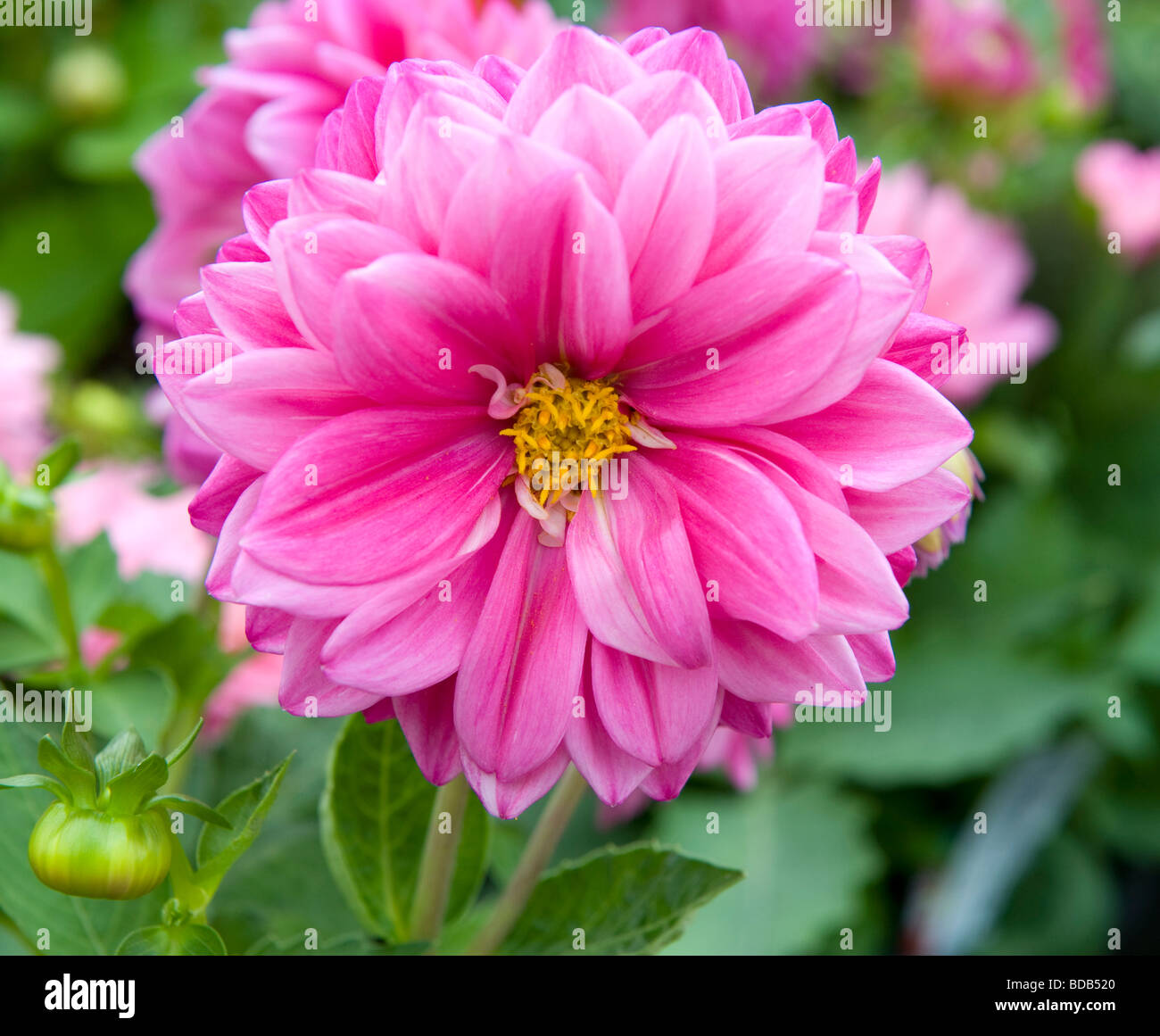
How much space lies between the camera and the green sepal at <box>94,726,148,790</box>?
1.29 ft

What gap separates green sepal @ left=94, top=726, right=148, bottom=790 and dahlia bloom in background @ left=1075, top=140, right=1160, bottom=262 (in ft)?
4.11

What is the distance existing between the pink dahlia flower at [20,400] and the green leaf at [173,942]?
0.61 meters

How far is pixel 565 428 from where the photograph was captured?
46cm

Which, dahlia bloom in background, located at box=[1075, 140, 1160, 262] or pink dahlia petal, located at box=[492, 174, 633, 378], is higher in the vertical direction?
dahlia bloom in background, located at box=[1075, 140, 1160, 262]

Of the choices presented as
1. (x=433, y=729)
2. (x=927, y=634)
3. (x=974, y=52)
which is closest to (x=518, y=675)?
(x=433, y=729)

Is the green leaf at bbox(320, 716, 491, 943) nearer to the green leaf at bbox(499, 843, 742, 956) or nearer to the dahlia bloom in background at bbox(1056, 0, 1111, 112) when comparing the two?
the green leaf at bbox(499, 843, 742, 956)

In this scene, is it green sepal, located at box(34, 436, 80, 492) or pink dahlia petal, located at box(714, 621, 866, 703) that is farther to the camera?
green sepal, located at box(34, 436, 80, 492)

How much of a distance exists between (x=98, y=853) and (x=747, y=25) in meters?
1.00

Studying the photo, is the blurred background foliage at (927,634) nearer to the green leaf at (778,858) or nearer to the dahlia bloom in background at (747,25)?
the green leaf at (778,858)

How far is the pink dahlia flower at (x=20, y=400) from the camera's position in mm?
962

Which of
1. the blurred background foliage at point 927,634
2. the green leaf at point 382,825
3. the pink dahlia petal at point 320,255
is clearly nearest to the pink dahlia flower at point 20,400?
the blurred background foliage at point 927,634

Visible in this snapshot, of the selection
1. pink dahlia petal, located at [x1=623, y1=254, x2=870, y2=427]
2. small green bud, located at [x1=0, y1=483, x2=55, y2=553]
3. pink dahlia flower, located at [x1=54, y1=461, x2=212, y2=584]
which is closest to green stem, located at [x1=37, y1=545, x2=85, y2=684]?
small green bud, located at [x1=0, y1=483, x2=55, y2=553]
